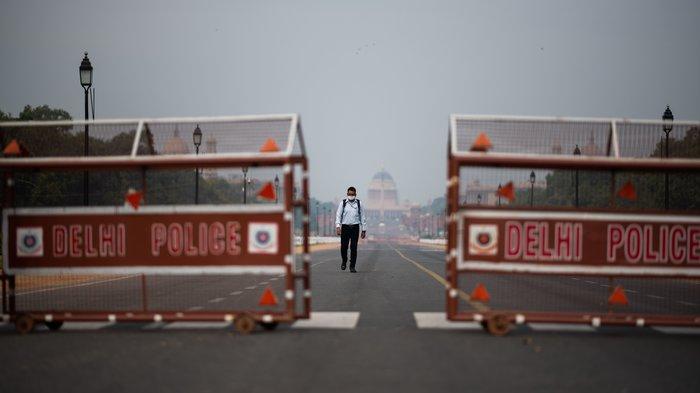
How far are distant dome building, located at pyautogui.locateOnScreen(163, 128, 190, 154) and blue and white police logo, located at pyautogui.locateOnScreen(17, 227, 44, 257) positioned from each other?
1857 mm

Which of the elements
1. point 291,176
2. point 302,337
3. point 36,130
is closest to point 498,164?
point 291,176

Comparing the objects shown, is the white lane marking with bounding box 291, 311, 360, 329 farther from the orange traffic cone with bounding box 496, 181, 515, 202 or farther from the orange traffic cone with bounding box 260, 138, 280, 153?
the orange traffic cone with bounding box 496, 181, 515, 202

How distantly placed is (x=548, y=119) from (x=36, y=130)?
6587 mm

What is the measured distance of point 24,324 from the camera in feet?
32.3

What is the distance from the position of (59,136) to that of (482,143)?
19.6ft

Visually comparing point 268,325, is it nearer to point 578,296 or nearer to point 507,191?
point 507,191

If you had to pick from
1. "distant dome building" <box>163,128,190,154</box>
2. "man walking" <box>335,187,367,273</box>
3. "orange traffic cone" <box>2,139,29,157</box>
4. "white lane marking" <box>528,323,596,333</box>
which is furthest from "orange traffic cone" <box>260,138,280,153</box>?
"man walking" <box>335,187,367,273</box>

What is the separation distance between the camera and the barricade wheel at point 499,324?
368 inches

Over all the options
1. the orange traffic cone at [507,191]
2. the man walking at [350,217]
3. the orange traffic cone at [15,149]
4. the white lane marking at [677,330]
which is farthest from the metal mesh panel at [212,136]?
the man walking at [350,217]

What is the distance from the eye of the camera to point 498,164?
9.62 meters

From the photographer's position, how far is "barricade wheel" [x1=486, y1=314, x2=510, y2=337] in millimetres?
9352

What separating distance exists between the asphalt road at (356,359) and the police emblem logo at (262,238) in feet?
3.24

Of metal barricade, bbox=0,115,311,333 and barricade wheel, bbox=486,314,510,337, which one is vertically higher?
metal barricade, bbox=0,115,311,333

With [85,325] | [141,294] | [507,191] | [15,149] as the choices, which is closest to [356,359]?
[507,191]
